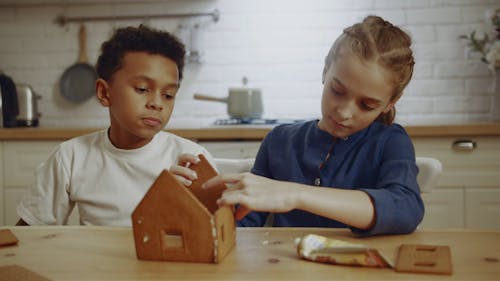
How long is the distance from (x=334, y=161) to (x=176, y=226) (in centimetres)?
59

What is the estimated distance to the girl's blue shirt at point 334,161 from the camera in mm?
1174

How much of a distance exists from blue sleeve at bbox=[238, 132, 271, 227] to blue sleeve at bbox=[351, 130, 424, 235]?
0.94 feet

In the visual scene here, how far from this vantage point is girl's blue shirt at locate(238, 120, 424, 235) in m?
1.17

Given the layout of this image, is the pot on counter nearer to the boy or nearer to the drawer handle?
the drawer handle

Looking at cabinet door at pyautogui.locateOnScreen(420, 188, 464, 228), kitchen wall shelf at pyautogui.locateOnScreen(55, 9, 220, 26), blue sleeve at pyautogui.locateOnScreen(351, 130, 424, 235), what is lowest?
cabinet door at pyautogui.locateOnScreen(420, 188, 464, 228)

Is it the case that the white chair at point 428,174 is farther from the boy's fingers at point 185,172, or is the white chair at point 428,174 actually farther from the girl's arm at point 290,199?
the boy's fingers at point 185,172

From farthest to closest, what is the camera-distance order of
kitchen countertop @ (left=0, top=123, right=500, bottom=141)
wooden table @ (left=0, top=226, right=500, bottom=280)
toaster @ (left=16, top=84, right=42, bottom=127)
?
toaster @ (left=16, top=84, right=42, bottom=127)
kitchen countertop @ (left=0, top=123, right=500, bottom=141)
wooden table @ (left=0, top=226, right=500, bottom=280)

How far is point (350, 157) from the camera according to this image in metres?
1.33

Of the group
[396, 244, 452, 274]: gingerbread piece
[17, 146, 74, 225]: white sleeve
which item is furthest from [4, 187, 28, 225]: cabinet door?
[396, 244, 452, 274]: gingerbread piece

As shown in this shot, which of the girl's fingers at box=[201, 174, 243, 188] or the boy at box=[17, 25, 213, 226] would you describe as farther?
the boy at box=[17, 25, 213, 226]

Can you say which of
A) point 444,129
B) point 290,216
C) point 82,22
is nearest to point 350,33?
point 290,216

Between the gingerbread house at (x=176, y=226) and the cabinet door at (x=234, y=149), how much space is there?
5.12ft

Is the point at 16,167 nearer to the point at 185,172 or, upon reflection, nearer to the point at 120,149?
the point at 120,149

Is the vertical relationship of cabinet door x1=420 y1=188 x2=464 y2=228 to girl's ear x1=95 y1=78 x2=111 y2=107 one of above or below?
below
